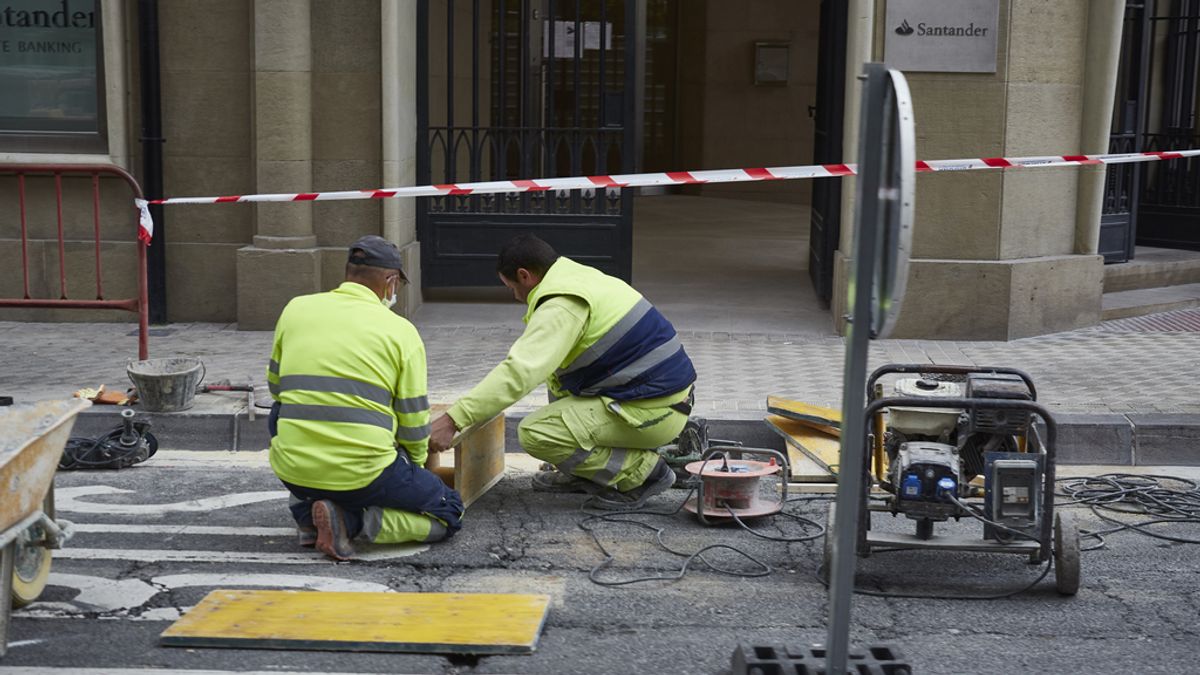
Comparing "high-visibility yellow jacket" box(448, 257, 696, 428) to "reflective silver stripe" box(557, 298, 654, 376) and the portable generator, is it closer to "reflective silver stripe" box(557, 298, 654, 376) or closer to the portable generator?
"reflective silver stripe" box(557, 298, 654, 376)

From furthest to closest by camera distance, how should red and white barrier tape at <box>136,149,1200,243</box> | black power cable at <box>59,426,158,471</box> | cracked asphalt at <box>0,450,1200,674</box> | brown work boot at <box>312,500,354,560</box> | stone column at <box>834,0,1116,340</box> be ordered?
stone column at <box>834,0,1116,340</box>, red and white barrier tape at <box>136,149,1200,243</box>, black power cable at <box>59,426,158,471</box>, brown work boot at <box>312,500,354,560</box>, cracked asphalt at <box>0,450,1200,674</box>

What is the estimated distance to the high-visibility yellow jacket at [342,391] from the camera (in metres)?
6.05

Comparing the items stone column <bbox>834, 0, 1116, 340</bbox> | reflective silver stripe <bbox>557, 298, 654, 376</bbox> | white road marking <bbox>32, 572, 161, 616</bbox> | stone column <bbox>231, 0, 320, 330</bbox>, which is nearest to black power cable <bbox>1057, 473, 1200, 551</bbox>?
reflective silver stripe <bbox>557, 298, 654, 376</bbox>

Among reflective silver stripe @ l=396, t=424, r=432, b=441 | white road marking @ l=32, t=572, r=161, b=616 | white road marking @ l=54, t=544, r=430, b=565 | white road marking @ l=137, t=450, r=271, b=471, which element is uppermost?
reflective silver stripe @ l=396, t=424, r=432, b=441

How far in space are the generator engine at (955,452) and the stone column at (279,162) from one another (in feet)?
17.2

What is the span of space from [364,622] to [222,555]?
3.75 feet

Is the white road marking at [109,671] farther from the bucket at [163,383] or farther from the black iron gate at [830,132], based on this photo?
the black iron gate at [830,132]

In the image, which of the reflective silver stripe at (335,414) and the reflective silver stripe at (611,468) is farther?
the reflective silver stripe at (611,468)

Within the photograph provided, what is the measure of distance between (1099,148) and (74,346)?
22.8 ft

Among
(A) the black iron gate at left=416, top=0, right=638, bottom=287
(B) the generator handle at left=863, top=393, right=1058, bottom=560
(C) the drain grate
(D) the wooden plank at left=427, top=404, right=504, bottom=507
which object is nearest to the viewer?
(B) the generator handle at left=863, top=393, right=1058, bottom=560

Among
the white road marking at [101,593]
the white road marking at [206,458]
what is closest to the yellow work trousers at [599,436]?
the white road marking at [206,458]

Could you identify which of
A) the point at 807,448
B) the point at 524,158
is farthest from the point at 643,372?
the point at 524,158

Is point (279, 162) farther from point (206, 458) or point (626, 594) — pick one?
point (626, 594)

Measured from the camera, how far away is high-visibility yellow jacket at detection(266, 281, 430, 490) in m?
6.05
